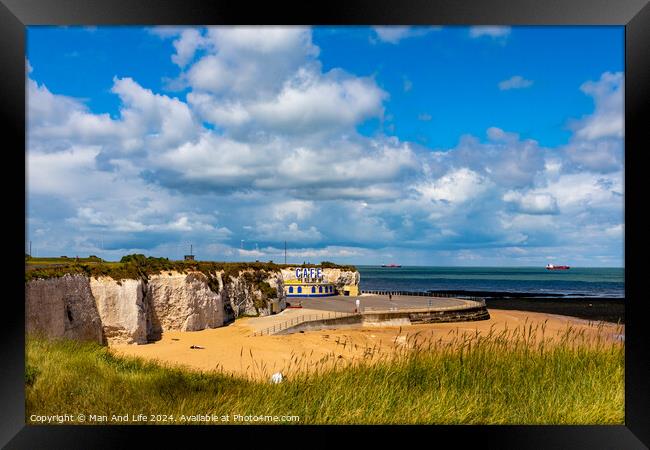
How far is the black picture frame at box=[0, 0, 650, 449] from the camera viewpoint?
4.06 metres

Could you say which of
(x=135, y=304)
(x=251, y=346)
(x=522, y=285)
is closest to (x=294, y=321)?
(x=251, y=346)

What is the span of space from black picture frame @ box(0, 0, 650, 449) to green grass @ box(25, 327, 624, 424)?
0.28 metres

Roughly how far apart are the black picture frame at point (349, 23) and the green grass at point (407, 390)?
28cm

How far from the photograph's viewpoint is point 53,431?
4168 mm

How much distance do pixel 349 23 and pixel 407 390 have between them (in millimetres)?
4076

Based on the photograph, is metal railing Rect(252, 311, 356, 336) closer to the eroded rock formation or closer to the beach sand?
the beach sand

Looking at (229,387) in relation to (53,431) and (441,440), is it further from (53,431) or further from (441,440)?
(441,440)

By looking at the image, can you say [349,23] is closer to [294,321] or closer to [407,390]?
[407,390]

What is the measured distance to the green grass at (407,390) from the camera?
4.41 metres

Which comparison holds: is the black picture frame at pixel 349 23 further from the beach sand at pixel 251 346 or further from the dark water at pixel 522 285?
the dark water at pixel 522 285

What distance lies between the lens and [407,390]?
4961 mm

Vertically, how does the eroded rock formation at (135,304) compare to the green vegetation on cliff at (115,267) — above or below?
below

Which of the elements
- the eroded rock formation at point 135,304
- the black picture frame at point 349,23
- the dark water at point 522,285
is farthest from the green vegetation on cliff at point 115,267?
the dark water at point 522,285

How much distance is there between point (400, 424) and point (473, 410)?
0.84 m
